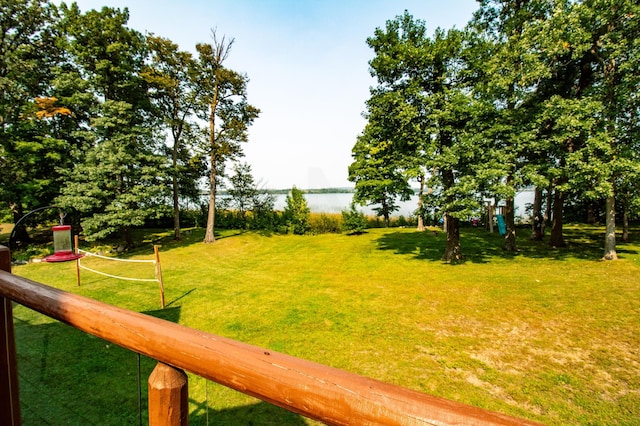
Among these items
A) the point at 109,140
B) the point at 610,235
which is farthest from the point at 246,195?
the point at 610,235

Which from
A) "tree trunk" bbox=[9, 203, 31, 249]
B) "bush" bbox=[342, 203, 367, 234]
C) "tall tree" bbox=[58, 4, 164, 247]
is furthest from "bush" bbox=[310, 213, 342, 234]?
"tree trunk" bbox=[9, 203, 31, 249]

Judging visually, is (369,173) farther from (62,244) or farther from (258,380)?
(258,380)

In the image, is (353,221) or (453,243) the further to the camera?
(353,221)

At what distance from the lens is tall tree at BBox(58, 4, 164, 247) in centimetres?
1255

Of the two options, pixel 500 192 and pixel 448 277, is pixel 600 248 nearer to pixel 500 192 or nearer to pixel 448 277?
pixel 500 192

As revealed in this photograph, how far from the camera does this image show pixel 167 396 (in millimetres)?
888

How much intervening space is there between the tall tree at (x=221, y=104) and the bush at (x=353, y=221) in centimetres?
827

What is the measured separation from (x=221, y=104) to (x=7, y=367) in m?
16.8

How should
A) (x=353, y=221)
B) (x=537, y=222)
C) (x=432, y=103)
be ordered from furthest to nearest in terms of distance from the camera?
(x=353, y=221), (x=537, y=222), (x=432, y=103)

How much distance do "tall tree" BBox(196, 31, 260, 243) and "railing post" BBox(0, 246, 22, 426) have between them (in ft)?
48.4

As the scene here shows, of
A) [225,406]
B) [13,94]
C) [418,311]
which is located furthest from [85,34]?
[418,311]

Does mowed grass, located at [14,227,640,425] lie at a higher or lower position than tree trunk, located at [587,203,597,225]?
lower

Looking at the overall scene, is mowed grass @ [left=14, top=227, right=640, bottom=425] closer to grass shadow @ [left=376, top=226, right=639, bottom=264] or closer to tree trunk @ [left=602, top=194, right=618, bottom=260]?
grass shadow @ [left=376, top=226, right=639, bottom=264]

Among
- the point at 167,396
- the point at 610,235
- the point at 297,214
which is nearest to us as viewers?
the point at 167,396
